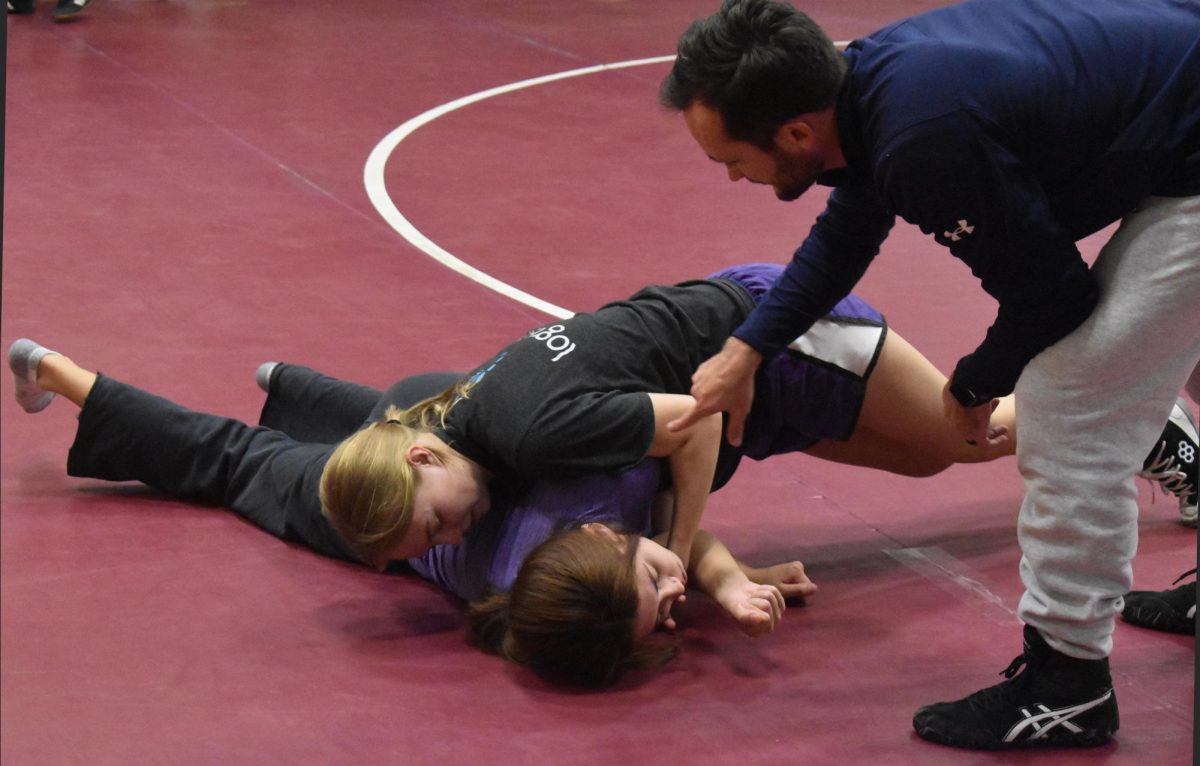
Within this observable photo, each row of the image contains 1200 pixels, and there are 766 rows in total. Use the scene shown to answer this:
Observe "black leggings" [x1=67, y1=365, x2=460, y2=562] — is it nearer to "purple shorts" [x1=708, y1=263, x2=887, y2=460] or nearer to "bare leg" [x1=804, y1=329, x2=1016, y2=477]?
"purple shorts" [x1=708, y1=263, x2=887, y2=460]

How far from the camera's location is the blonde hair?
288cm

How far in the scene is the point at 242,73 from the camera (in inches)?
283

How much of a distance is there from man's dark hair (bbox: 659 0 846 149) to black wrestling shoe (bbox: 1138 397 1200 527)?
4.41ft

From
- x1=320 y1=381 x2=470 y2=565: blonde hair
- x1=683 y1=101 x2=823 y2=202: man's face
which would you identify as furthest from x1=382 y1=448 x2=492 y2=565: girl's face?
x1=683 y1=101 x2=823 y2=202: man's face

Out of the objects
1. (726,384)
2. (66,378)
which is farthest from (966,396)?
(66,378)

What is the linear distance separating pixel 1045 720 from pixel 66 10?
21.9 feet

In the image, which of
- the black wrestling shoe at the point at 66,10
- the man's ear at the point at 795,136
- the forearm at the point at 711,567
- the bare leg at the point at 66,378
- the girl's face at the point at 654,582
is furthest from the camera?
the black wrestling shoe at the point at 66,10

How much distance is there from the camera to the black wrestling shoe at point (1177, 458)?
3.37m

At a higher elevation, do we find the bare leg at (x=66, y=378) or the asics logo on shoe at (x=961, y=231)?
the asics logo on shoe at (x=961, y=231)

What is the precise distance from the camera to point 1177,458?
11.1 feet

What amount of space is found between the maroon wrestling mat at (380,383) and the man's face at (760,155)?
0.94 m

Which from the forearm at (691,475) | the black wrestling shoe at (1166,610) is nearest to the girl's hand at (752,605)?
the forearm at (691,475)

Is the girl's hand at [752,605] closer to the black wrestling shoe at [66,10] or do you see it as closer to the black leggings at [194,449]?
the black leggings at [194,449]

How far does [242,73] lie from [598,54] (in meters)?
1.84
